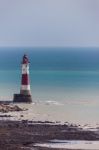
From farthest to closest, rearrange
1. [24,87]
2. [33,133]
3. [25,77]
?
[24,87] → [25,77] → [33,133]

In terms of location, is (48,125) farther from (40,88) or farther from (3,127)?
(40,88)

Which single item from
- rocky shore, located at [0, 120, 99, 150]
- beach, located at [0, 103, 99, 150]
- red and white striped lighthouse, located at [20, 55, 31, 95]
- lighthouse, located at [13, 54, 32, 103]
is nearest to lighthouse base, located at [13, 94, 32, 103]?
lighthouse, located at [13, 54, 32, 103]

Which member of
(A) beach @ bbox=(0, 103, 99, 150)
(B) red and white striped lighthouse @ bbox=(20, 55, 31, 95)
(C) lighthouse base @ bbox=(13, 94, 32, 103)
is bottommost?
(A) beach @ bbox=(0, 103, 99, 150)

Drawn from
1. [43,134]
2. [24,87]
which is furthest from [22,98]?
[43,134]

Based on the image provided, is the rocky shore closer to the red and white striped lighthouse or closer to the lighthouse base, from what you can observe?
the red and white striped lighthouse

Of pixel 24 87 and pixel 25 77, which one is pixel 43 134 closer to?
pixel 25 77

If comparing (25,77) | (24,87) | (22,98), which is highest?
(25,77)

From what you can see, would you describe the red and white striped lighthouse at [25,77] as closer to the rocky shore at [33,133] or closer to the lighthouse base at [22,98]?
the lighthouse base at [22,98]

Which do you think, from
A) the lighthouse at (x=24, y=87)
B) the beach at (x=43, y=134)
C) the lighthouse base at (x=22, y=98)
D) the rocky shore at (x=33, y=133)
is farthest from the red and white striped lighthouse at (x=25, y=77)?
the rocky shore at (x=33, y=133)

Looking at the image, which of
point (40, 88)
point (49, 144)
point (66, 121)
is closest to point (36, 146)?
point (49, 144)
